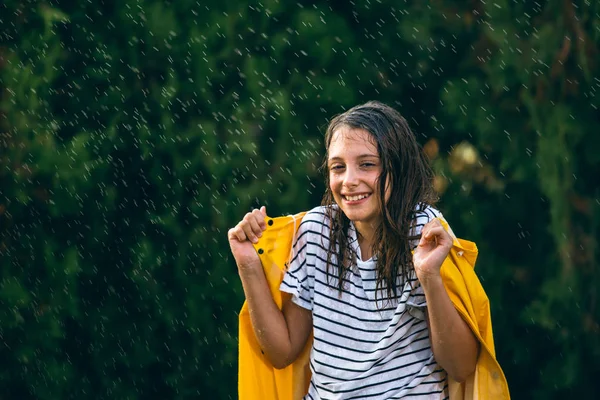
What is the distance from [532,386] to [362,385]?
2.11m

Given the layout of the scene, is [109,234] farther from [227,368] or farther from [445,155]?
[445,155]

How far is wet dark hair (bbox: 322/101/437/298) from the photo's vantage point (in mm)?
3273

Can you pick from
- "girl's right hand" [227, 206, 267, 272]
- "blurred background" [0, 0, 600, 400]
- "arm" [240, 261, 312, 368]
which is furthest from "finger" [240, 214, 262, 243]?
"blurred background" [0, 0, 600, 400]

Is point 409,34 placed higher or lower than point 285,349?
higher

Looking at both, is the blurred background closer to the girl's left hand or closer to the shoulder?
the shoulder

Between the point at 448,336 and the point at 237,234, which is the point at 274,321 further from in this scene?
the point at 448,336

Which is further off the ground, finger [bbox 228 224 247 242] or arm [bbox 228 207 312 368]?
finger [bbox 228 224 247 242]

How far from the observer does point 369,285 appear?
10.8ft

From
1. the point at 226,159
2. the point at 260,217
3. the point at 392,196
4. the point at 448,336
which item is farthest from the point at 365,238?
the point at 226,159

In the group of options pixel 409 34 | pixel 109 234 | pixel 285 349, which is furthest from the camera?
pixel 109 234

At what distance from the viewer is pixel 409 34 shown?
16.0 ft

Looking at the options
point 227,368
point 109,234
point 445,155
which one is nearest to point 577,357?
point 445,155

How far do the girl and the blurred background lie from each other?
1.52m

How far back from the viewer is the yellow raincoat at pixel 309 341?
3.20 metres
